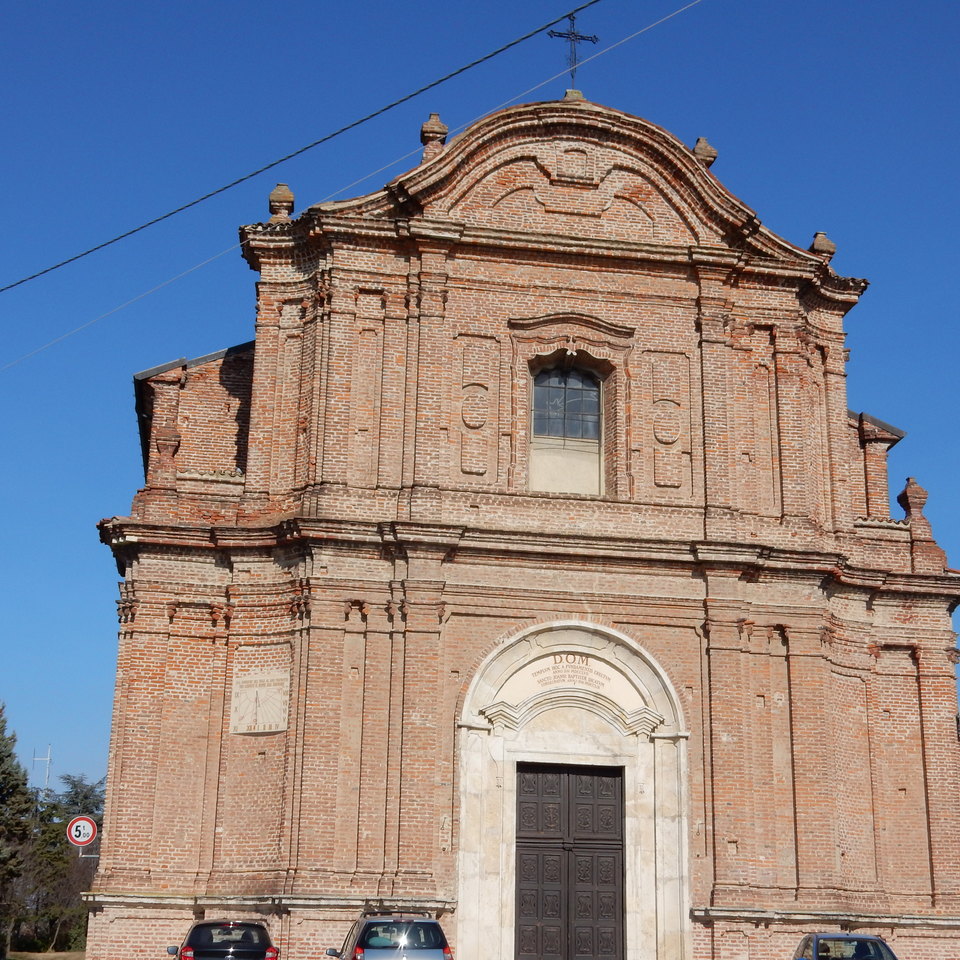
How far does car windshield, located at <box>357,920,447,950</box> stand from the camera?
50.6ft

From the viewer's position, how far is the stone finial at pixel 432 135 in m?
23.0

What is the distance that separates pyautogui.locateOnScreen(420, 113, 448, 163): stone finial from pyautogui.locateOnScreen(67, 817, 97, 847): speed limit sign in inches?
476

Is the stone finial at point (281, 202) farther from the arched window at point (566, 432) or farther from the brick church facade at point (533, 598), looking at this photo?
the arched window at point (566, 432)

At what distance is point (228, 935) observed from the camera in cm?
1734

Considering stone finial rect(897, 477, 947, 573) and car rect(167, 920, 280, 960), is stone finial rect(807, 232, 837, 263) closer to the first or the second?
stone finial rect(897, 477, 947, 573)

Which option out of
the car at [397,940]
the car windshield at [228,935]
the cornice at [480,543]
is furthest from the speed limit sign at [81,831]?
the car at [397,940]

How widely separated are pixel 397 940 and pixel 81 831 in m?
5.81

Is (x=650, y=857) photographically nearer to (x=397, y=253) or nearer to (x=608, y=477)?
(x=608, y=477)

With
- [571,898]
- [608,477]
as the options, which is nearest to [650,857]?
[571,898]

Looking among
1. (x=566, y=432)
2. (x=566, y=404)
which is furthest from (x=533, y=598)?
(x=566, y=404)

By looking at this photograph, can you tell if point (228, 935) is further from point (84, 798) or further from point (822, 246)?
point (84, 798)

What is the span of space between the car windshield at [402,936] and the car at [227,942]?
2.32 metres

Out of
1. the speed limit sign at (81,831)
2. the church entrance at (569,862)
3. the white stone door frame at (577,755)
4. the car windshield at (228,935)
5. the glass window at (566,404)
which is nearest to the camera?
the car windshield at (228,935)

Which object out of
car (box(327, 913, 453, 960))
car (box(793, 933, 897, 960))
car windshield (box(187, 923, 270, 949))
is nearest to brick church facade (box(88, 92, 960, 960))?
car windshield (box(187, 923, 270, 949))
